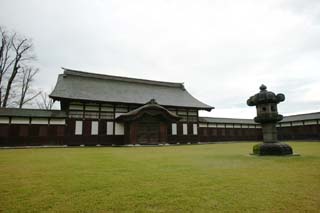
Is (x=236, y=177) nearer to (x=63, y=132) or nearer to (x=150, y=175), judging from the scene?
(x=150, y=175)

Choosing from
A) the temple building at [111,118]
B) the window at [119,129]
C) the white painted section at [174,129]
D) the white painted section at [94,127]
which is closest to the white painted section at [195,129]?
the temple building at [111,118]

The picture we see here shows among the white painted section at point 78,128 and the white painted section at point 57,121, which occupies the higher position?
the white painted section at point 57,121

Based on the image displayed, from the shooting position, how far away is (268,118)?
1073 cm

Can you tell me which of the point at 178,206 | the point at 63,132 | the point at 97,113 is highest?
the point at 97,113

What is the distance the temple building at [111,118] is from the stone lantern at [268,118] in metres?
12.6

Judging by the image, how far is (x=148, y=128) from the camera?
22.9 metres

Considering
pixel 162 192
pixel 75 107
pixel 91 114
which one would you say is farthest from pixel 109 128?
pixel 162 192

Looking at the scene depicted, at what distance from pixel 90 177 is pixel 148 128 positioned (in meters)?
17.5

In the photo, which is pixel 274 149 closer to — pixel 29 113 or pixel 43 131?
pixel 43 131

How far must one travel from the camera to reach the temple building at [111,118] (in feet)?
64.1

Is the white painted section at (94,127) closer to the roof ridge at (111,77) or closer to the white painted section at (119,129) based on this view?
the white painted section at (119,129)

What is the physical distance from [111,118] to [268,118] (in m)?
16.4

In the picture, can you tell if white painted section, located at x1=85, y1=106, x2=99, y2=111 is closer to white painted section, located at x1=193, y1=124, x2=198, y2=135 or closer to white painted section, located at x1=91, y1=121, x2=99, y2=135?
white painted section, located at x1=91, y1=121, x2=99, y2=135

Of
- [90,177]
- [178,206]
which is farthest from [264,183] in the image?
[90,177]
